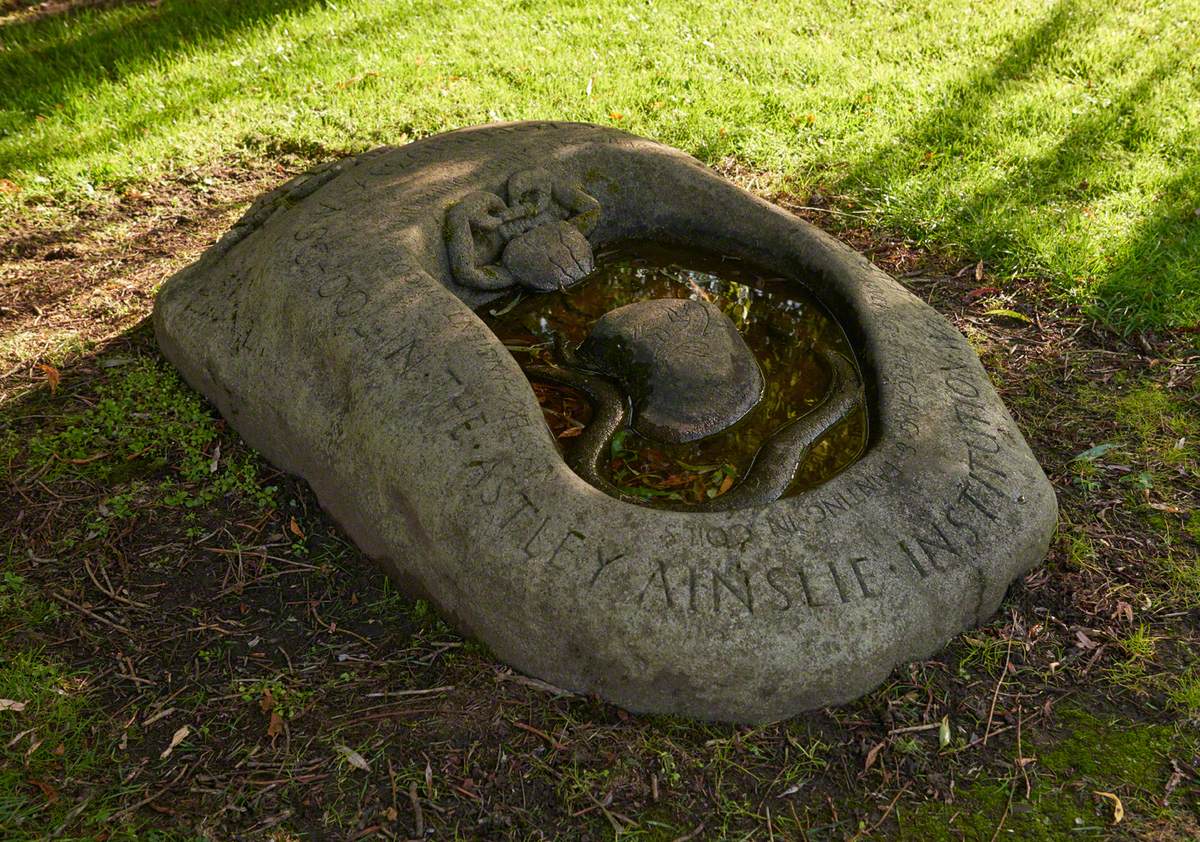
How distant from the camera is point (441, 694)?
9.42 ft

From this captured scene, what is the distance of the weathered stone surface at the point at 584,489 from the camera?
103 inches

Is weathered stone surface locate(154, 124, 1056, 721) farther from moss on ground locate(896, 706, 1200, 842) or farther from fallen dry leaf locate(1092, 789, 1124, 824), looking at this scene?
fallen dry leaf locate(1092, 789, 1124, 824)

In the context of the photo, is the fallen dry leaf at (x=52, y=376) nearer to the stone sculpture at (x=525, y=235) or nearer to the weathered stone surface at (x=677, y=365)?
the stone sculpture at (x=525, y=235)

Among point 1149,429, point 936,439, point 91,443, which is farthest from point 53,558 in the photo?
point 1149,429

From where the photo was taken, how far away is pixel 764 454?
313cm

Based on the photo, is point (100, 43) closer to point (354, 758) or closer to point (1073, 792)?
point (354, 758)

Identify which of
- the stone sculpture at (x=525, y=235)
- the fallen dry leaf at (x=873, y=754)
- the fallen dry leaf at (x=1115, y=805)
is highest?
the stone sculpture at (x=525, y=235)

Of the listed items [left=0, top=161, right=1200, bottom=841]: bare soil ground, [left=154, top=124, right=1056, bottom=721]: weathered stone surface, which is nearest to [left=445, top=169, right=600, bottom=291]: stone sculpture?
[left=154, top=124, right=1056, bottom=721]: weathered stone surface

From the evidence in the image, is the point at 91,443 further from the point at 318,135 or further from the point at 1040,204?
the point at 1040,204

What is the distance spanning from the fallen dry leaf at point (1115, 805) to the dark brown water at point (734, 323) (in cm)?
113

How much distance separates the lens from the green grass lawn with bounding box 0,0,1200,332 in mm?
5230

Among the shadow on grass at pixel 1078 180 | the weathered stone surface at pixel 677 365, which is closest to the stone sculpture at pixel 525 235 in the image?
the weathered stone surface at pixel 677 365

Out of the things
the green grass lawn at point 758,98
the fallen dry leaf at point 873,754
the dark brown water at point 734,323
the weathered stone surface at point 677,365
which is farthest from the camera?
A: the green grass lawn at point 758,98

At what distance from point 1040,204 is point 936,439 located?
2971 mm
